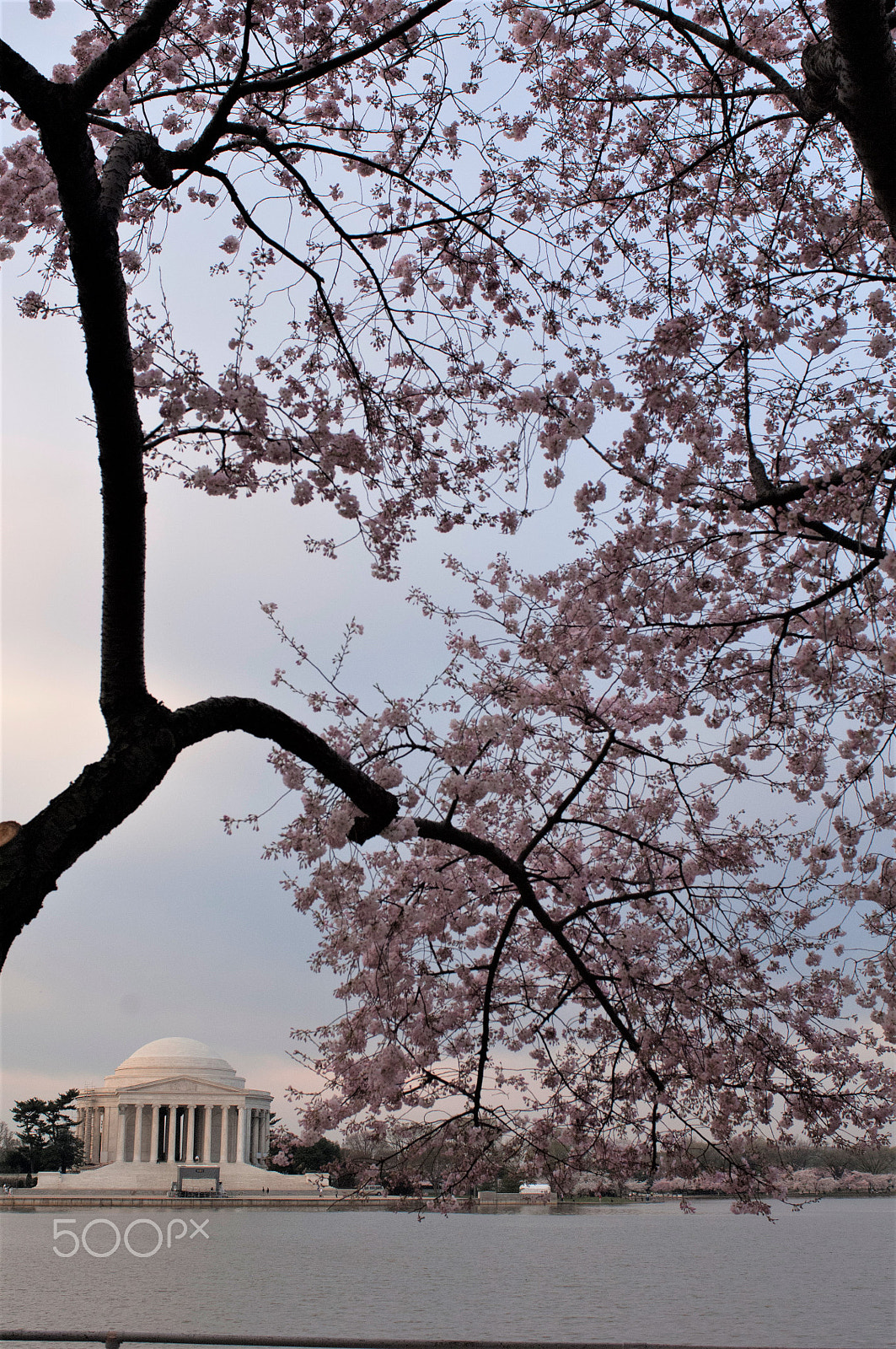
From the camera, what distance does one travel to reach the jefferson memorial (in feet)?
216

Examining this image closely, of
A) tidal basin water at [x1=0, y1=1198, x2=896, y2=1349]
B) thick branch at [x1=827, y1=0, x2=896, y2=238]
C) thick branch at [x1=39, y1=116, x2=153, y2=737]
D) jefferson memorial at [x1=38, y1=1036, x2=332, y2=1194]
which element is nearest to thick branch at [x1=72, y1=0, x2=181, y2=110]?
thick branch at [x1=39, y1=116, x2=153, y2=737]

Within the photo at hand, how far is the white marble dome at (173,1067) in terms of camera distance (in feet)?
236

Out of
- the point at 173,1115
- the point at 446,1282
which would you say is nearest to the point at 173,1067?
the point at 173,1115

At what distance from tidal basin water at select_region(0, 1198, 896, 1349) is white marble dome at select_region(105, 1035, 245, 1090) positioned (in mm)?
22581

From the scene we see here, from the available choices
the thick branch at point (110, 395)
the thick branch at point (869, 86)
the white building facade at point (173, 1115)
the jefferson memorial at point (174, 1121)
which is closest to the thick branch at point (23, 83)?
the thick branch at point (110, 395)

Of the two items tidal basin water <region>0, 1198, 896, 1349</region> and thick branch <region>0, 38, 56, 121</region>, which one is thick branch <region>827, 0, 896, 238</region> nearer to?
thick branch <region>0, 38, 56, 121</region>

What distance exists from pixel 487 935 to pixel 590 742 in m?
2.27

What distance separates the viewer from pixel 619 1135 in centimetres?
832

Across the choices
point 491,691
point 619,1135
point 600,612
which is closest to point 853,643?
point 600,612

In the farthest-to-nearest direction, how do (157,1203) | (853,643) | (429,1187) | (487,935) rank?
(157,1203) < (487,935) < (429,1187) < (853,643)

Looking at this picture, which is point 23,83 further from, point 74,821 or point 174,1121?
point 174,1121

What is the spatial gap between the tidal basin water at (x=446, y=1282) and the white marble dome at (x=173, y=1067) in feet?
74.1

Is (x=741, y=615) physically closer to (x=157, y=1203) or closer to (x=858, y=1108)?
(x=858, y=1108)

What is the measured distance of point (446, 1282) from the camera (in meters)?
25.4
